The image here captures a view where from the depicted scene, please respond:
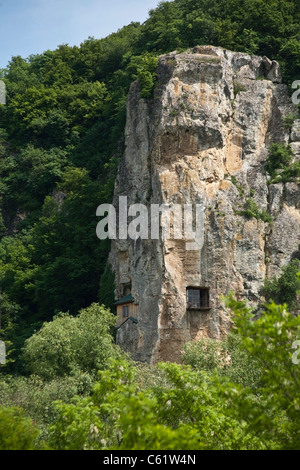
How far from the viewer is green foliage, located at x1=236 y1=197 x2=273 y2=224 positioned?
1802 inches

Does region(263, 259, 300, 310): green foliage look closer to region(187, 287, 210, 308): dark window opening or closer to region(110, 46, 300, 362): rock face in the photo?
region(110, 46, 300, 362): rock face

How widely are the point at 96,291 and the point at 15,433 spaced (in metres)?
34.1

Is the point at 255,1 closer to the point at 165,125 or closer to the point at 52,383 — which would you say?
the point at 165,125

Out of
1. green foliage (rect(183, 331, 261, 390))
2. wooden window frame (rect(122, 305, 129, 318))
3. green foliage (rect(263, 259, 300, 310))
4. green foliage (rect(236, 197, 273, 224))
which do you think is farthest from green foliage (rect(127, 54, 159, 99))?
green foliage (rect(183, 331, 261, 390))

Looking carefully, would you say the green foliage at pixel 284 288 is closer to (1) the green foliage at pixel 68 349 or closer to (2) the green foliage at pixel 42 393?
(1) the green foliage at pixel 68 349

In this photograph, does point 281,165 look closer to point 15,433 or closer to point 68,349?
point 68,349

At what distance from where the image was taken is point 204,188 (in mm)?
45719

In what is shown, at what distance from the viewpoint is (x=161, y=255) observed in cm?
4416

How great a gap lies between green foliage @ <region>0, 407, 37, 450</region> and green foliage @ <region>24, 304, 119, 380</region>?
17.2 m

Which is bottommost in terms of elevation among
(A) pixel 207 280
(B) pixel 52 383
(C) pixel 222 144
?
(B) pixel 52 383

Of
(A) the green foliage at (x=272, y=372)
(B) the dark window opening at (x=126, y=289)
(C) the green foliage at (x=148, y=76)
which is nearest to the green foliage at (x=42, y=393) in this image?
(B) the dark window opening at (x=126, y=289)

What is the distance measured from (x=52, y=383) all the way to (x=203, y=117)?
19712mm

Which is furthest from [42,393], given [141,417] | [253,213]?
[253,213]

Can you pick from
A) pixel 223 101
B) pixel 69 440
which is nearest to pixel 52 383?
pixel 69 440
